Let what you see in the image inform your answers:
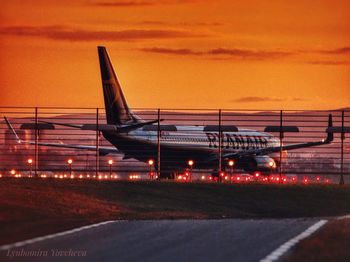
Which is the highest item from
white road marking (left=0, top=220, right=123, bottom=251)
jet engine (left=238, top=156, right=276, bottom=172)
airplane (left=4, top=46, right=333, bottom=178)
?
airplane (left=4, top=46, right=333, bottom=178)

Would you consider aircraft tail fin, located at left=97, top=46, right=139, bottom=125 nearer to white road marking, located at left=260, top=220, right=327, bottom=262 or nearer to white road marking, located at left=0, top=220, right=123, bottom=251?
white road marking, located at left=260, top=220, right=327, bottom=262

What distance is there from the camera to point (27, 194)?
101 feet

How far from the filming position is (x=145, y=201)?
108 ft

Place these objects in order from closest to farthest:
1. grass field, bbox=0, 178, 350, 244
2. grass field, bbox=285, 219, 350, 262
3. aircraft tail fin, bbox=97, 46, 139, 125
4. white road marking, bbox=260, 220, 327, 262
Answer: white road marking, bbox=260, 220, 327, 262 < grass field, bbox=285, 219, 350, 262 < grass field, bbox=0, 178, 350, 244 < aircraft tail fin, bbox=97, 46, 139, 125

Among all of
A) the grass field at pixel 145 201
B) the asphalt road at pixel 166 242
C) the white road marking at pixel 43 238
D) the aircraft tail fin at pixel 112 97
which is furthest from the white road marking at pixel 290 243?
the aircraft tail fin at pixel 112 97

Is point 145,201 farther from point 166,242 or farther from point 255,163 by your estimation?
point 255,163

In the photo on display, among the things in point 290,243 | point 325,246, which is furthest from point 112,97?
point 325,246

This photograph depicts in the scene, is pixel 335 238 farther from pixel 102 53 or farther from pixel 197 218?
pixel 102 53

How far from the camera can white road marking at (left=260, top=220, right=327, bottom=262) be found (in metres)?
17.1

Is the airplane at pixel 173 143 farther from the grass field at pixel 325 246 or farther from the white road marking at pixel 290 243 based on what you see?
the grass field at pixel 325 246

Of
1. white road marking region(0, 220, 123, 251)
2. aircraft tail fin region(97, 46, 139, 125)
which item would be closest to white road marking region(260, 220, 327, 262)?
white road marking region(0, 220, 123, 251)

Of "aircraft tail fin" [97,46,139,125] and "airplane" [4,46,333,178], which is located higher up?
"aircraft tail fin" [97,46,139,125]

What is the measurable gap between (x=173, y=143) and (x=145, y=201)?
35405 mm

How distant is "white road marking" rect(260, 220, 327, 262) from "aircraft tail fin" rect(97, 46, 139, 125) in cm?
3955
